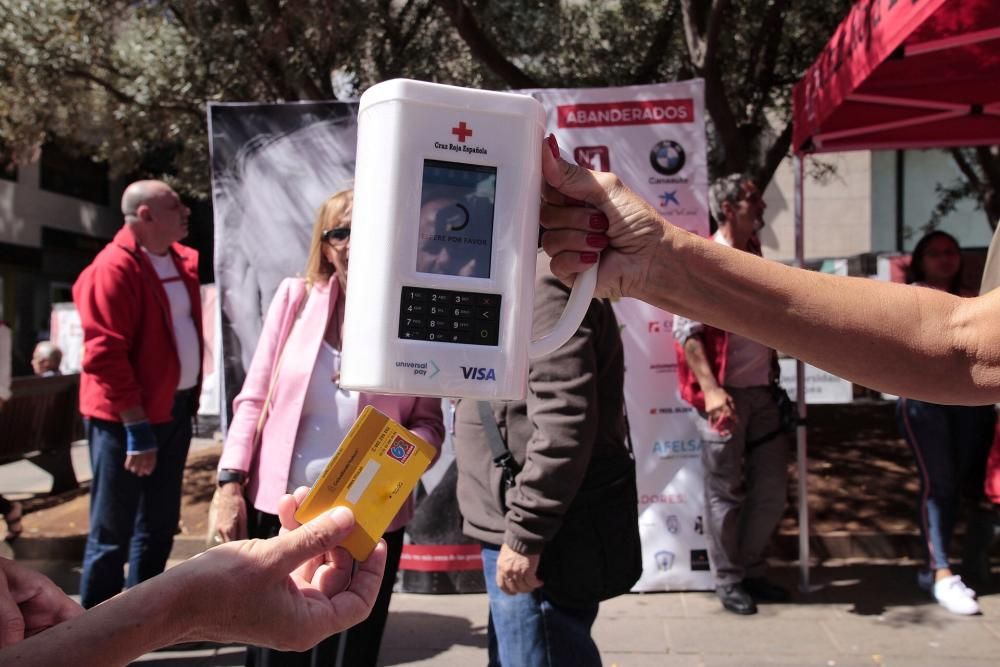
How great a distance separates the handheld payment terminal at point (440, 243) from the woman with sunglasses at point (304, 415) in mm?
1475

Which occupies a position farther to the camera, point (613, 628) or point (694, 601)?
point (694, 601)

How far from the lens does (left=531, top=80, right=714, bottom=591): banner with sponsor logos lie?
14.8 ft

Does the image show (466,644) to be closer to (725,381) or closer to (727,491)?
(727,491)

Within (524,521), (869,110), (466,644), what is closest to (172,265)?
(466,644)

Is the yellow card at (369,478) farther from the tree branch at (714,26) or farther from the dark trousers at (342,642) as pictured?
the tree branch at (714,26)

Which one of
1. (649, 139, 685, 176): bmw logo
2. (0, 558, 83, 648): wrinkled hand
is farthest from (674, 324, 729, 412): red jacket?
(0, 558, 83, 648): wrinkled hand

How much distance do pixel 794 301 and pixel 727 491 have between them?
3.23 m

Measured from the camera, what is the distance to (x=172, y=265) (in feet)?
13.3

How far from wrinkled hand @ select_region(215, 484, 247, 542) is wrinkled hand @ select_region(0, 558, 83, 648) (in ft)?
3.91

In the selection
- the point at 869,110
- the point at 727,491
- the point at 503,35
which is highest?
the point at 503,35

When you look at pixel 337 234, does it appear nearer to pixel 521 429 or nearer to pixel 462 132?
pixel 521 429

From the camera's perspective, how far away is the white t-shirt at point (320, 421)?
97.4 inches

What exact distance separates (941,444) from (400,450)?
411 cm

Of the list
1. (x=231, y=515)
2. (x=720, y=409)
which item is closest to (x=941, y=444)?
(x=720, y=409)
